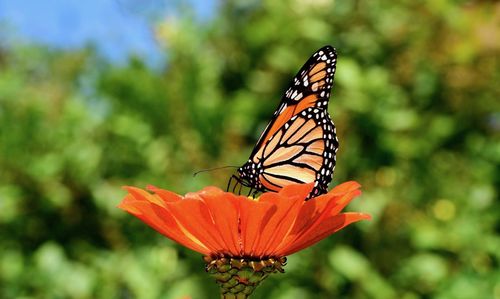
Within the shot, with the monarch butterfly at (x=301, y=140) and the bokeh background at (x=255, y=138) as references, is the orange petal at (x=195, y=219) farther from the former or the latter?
the bokeh background at (x=255, y=138)

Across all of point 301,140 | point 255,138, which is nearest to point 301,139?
point 301,140

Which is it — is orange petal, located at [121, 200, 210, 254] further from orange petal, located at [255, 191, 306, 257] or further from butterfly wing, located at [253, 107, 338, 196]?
butterfly wing, located at [253, 107, 338, 196]

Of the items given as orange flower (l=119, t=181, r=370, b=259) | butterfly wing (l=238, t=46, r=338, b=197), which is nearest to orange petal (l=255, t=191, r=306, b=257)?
orange flower (l=119, t=181, r=370, b=259)

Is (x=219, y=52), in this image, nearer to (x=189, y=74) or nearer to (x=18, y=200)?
(x=189, y=74)

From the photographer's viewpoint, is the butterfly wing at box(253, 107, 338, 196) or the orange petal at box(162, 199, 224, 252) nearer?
the orange petal at box(162, 199, 224, 252)

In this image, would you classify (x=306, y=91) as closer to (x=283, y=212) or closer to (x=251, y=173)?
(x=251, y=173)

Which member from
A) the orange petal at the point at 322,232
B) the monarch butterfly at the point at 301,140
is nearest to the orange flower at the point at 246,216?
the orange petal at the point at 322,232
